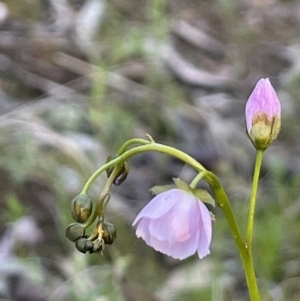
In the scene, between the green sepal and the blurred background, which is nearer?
the green sepal

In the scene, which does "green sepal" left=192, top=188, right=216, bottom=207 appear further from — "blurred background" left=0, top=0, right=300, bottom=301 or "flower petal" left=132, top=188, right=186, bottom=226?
"blurred background" left=0, top=0, right=300, bottom=301

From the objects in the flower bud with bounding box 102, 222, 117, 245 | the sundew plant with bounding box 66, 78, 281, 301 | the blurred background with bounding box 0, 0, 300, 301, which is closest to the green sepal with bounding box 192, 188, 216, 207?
the sundew plant with bounding box 66, 78, 281, 301

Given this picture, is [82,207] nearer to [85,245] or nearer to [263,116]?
[85,245]

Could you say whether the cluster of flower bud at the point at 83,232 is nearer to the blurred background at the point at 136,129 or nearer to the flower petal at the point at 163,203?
the flower petal at the point at 163,203

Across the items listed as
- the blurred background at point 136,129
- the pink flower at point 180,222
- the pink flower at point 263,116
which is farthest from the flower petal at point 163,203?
the blurred background at point 136,129

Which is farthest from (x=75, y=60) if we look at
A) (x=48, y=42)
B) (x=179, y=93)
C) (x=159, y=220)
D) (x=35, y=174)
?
(x=159, y=220)

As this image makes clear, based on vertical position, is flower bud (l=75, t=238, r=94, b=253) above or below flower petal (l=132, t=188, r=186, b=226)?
below

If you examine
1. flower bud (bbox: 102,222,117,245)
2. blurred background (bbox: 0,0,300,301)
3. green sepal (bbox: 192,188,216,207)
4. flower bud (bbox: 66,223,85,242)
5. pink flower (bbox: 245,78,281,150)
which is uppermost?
blurred background (bbox: 0,0,300,301)
